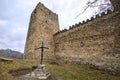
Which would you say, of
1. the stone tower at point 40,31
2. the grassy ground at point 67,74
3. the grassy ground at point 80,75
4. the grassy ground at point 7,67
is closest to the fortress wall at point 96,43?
the grassy ground at point 80,75

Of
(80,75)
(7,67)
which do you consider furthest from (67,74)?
(7,67)

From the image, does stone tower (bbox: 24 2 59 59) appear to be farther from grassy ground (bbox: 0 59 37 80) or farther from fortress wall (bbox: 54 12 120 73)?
grassy ground (bbox: 0 59 37 80)

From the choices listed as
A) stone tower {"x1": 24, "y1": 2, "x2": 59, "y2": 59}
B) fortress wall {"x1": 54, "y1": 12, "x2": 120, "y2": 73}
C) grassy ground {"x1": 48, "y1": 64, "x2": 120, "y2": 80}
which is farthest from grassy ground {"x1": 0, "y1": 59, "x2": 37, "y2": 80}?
stone tower {"x1": 24, "y1": 2, "x2": 59, "y2": 59}

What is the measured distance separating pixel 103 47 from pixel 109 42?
79cm

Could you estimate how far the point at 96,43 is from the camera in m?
15.0

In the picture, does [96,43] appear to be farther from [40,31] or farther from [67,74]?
[40,31]

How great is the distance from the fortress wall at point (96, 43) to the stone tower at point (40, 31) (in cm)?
300

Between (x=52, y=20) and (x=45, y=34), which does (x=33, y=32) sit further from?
(x=52, y=20)

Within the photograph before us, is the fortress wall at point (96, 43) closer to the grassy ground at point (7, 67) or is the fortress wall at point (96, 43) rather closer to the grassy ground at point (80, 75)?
the grassy ground at point (80, 75)

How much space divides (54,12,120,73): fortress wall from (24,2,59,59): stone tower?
2998 mm

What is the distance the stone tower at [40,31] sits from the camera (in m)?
21.4

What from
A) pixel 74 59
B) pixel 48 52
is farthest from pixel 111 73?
pixel 48 52

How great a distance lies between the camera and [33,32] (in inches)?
891

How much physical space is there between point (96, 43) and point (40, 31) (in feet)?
32.2
